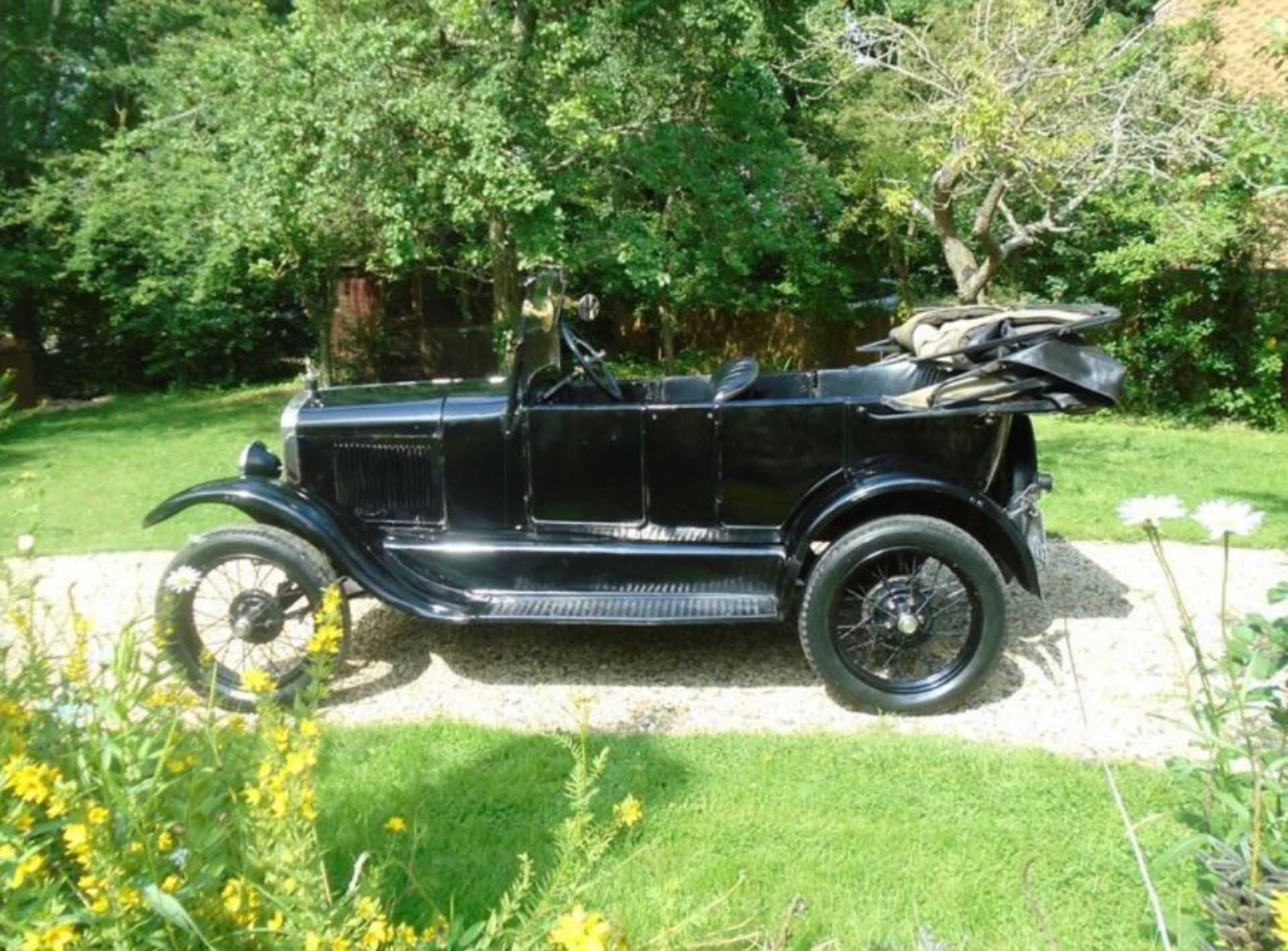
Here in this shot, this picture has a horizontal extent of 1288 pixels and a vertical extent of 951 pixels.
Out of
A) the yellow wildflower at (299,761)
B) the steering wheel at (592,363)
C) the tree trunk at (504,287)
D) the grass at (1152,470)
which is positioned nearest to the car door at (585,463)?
the steering wheel at (592,363)

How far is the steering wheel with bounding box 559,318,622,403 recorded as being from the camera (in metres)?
4.51

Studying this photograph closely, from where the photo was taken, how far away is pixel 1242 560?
5.92 m

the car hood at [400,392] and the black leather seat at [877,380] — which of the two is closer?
the car hood at [400,392]

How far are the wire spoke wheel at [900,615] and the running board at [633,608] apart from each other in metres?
0.34

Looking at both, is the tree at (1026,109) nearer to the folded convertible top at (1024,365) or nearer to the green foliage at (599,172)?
the green foliage at (599,172)

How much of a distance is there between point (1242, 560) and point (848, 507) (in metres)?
3.35

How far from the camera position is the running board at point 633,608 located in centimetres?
398

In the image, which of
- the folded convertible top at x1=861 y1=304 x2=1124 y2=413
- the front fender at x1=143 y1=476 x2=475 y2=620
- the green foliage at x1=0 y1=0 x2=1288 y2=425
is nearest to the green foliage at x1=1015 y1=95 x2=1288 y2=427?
the green foliage at x1=0 y1=0 x2=1288 y2=425

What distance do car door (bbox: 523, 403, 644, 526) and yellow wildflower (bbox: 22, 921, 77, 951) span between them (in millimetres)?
2982

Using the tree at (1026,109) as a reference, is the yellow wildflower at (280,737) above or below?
below

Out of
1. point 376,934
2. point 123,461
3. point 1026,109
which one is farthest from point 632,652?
point 123,461

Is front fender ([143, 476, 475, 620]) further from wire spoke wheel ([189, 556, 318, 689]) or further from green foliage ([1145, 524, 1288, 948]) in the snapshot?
green foliage ([1145, 524, 1288, 948])

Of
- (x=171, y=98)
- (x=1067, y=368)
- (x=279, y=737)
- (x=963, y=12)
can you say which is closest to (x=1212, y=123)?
(x=963, y=12)

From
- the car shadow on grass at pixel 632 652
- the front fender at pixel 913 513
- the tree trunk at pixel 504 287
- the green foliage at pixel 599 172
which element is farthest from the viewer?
the tree trunk at pixel 504 287
